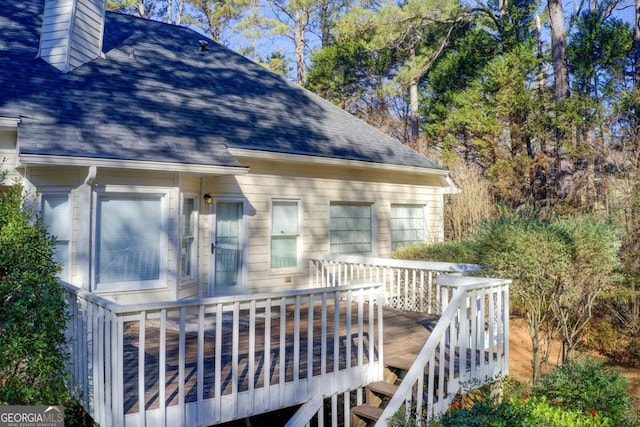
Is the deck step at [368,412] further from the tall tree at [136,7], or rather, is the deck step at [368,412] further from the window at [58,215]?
the tall tree at [136,7]

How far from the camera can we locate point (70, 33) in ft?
29.1

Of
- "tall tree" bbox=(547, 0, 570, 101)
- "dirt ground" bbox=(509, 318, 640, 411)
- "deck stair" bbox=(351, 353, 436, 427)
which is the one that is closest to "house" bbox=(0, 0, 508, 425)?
"deck stair" bbox=(351, 353, 436, 427)

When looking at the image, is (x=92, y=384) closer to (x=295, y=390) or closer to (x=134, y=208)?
(x=295, y=390)

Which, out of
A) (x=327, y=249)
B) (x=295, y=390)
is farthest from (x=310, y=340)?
(x=327, y=249)

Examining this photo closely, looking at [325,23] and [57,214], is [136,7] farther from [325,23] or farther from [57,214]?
[57,214]

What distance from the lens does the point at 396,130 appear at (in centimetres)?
2561

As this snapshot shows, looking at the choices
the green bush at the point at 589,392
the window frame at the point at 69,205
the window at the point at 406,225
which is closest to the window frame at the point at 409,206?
the window at the point at 406,225

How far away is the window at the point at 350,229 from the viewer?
34.3ft

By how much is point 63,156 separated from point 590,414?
6452 millimetres

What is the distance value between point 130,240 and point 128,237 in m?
→ 0.05

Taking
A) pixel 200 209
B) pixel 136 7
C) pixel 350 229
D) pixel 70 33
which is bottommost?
pixel 350 229

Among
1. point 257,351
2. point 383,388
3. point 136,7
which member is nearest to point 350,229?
point 257,351

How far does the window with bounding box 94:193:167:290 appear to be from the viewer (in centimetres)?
720

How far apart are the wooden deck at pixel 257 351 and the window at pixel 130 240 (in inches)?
27.7
